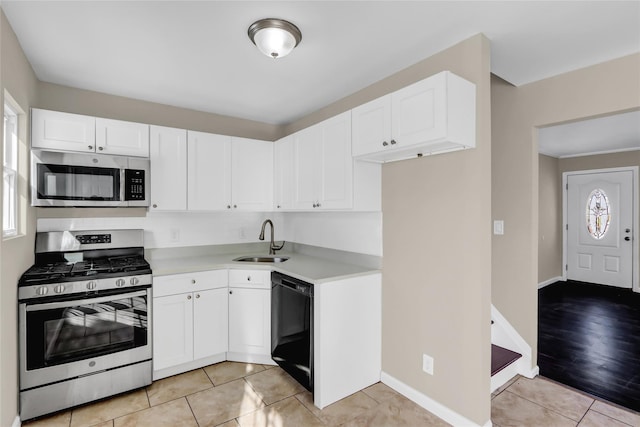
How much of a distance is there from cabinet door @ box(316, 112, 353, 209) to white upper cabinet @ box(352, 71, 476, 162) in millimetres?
228

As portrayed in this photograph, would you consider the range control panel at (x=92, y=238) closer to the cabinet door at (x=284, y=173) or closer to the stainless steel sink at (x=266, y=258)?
the stainless steel sink at (x=266, y=258)

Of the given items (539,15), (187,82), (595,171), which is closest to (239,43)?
(187,82)

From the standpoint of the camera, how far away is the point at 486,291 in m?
2.03

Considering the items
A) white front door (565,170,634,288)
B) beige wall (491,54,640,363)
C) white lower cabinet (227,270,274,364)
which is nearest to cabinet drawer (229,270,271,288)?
white lower cabinet (227,270,274,364)

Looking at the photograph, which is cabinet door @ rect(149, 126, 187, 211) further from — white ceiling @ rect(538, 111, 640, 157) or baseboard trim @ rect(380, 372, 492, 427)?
white ceiling @ rect(538, 111, 640, 157)

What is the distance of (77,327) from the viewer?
2.31m

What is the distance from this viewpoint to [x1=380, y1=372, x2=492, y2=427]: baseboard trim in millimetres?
2084

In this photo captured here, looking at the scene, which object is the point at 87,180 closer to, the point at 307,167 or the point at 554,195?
the point at 307,167

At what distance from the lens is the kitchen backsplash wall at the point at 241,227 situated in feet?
9.16

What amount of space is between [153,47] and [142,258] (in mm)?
1797

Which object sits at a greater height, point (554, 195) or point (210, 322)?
point (554, 195)

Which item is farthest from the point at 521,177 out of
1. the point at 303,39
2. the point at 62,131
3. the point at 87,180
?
the point at 62,131

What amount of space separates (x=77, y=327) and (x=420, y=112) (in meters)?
2.72

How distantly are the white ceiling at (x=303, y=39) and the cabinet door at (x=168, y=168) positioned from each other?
1.32 ft
